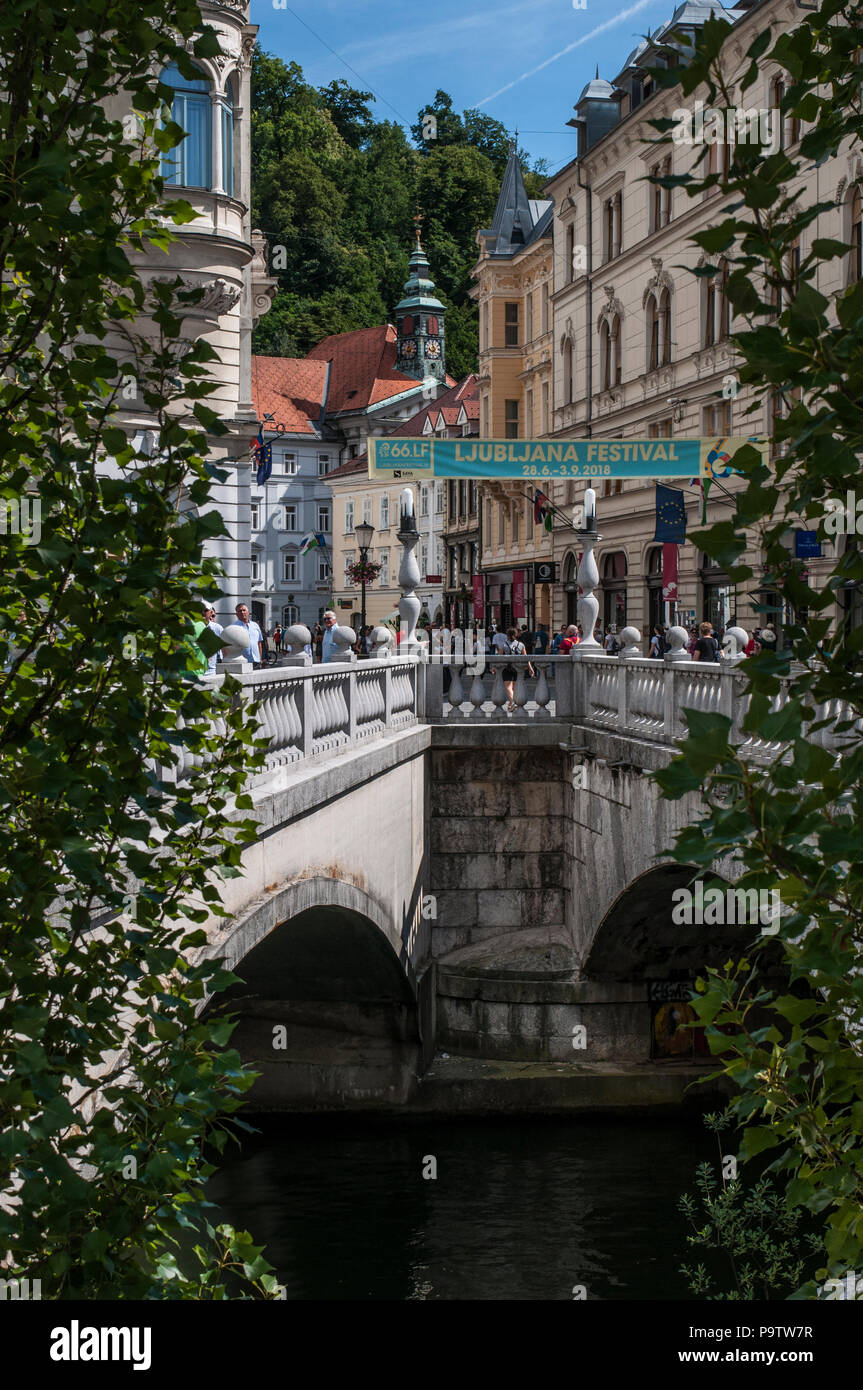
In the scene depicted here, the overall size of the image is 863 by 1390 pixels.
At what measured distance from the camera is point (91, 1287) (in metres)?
3.59

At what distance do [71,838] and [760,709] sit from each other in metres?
1.59

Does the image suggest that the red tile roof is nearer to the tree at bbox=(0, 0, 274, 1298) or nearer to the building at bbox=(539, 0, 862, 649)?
the building at bbox=(539, 0, 862, 649)

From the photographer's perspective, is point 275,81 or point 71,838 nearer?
point 71,838

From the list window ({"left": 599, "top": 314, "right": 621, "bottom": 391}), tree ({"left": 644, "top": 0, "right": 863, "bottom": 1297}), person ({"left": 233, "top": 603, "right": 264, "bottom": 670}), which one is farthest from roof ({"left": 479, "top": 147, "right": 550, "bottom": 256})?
tree ({"left": 644, "top": 0, "right": 863, "bottom": 1297})

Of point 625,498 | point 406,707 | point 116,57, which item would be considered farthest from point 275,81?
point 116,57

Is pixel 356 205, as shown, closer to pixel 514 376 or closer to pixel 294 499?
pixel 294 499

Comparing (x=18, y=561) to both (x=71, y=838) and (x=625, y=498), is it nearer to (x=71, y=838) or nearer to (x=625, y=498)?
(x=71, y=838)

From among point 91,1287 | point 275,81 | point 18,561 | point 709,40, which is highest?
point 275,81

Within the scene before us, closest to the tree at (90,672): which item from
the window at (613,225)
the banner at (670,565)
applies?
the banner at (670,565)

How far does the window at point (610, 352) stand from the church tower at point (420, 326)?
167 feet

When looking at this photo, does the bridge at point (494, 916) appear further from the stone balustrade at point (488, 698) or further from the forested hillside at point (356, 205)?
the forested hillside at point (356, 205)

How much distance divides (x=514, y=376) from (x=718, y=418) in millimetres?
23574

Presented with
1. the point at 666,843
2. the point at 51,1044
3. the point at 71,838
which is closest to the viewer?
the point at 71,838

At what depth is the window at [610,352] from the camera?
136 ft
